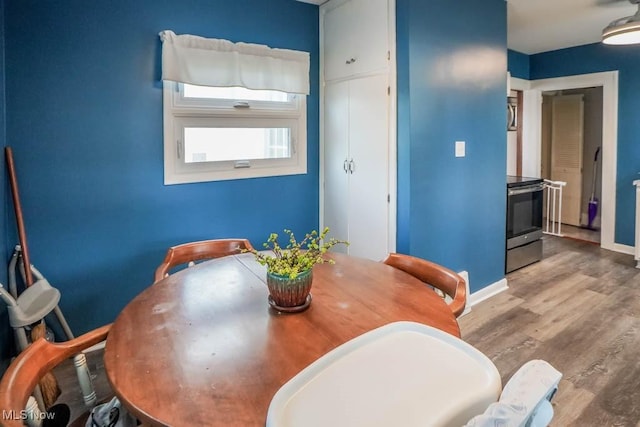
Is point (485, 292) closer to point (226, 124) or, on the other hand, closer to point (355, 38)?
point (355, 38)

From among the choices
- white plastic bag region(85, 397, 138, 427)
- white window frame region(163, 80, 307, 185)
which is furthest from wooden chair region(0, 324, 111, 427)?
white window frame region(163, 80, 307, 185)

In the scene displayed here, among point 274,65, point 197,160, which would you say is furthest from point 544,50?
point 197,160

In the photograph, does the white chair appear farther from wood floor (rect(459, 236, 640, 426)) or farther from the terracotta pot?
wood floor (rect(459, 236, 640, 426))

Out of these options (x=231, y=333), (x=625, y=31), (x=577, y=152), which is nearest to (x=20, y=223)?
(x=231, y=333)

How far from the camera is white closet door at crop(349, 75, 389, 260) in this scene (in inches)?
111

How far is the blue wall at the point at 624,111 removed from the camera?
4.46 meters

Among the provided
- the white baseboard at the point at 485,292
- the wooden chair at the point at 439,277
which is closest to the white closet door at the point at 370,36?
the wooden chair at the point at 439,277

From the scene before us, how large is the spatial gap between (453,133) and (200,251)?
2025mm

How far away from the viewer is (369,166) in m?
2.95

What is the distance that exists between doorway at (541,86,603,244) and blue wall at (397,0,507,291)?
3027 millimetres

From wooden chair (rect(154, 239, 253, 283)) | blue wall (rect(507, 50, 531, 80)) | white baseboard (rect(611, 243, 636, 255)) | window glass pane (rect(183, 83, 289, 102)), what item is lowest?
white baseboard (rect(611, 243, 636, 255))

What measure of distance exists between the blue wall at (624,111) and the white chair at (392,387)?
16.1 ft

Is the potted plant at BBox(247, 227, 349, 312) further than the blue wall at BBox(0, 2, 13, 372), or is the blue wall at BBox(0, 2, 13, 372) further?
the blue wall at BBox(0, 2, 13, 372)

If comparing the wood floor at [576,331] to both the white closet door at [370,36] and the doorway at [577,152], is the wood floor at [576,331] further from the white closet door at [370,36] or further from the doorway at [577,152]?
the white closet door at [370,36]
